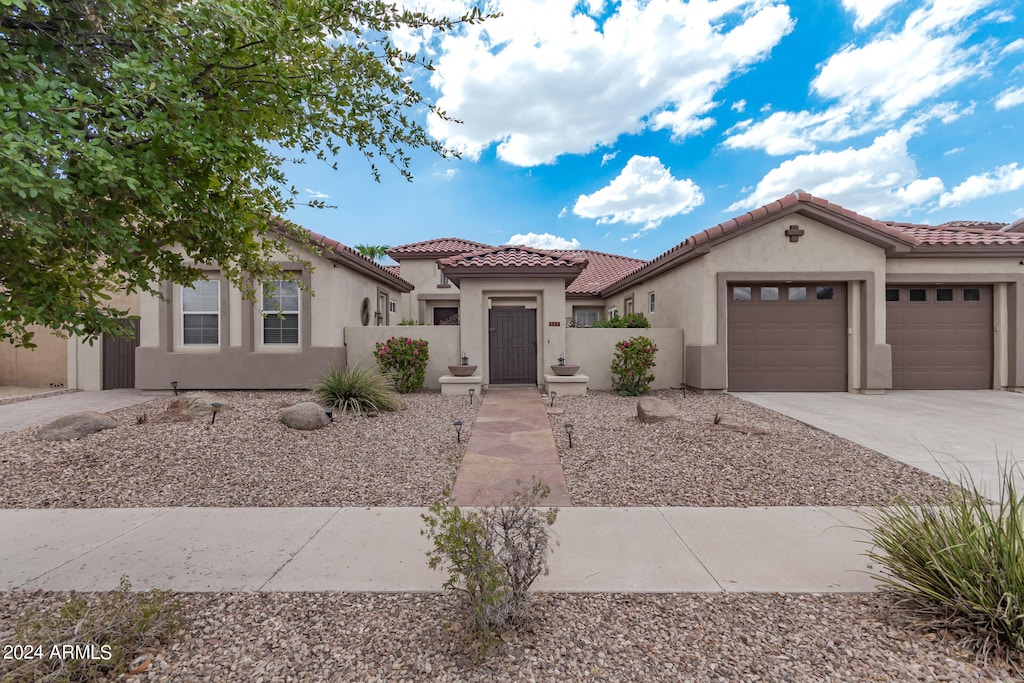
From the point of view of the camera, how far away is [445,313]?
22016 millimetres

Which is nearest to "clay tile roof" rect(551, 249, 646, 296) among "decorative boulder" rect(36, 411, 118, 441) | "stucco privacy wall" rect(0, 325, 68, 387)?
"decorative boulder" rect(36, 411, 118, 441)

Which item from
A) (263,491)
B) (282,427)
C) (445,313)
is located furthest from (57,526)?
(445,313)

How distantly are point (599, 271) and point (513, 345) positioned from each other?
1263cm

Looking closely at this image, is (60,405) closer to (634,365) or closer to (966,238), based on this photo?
(634,365)

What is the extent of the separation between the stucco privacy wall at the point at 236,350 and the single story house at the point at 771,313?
0.03 m

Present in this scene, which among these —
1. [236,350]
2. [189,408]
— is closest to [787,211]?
[189,408]

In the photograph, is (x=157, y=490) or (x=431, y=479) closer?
(x=157, y=490)

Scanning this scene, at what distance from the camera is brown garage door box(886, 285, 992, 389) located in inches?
445

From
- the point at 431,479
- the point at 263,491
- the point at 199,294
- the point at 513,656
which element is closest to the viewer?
the point at 513,656

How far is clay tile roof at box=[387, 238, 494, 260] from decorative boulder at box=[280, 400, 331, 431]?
1504cm

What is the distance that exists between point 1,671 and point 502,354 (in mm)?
10422

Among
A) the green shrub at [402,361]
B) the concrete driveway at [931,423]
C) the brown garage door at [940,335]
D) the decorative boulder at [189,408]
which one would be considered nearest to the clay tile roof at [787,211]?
the brown garage door at [940,335]

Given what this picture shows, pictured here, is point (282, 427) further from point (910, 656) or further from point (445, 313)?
point (445, 313)

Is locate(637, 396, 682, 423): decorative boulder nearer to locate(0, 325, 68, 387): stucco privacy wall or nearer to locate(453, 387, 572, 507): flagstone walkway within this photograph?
locate(453, 387, 572, 507): flagstone walkway
